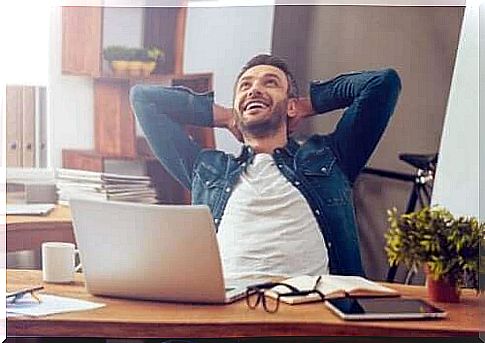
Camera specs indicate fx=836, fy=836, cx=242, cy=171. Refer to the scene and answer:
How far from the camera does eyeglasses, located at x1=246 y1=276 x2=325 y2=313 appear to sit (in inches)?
82.5

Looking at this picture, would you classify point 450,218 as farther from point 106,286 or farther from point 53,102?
point 53,102

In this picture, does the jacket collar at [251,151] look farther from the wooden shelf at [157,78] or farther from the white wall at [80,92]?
the white wall at [80,92]

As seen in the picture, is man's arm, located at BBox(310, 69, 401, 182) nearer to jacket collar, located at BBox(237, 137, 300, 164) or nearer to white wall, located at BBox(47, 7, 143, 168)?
jacket collar, located at BBox(237, 137, 300, 164)

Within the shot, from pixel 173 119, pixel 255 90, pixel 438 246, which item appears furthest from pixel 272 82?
pixel 438 246

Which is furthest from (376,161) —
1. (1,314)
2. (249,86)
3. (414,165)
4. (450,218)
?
(1,314)

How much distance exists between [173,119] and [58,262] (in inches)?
18.3

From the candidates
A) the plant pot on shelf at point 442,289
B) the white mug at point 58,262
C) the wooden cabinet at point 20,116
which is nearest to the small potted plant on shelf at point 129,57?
the wooden cabinet at point 20,116

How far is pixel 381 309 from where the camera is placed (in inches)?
82.7

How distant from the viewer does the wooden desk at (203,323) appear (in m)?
2.03

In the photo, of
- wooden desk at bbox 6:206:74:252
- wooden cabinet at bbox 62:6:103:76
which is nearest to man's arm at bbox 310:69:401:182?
wooden cabinet at bbox 62:6:103:76

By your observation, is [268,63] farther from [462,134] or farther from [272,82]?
[462,134]

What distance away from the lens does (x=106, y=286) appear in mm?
2098

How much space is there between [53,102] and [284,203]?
0.64 metres

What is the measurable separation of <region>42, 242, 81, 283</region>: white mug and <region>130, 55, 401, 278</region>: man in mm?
333
